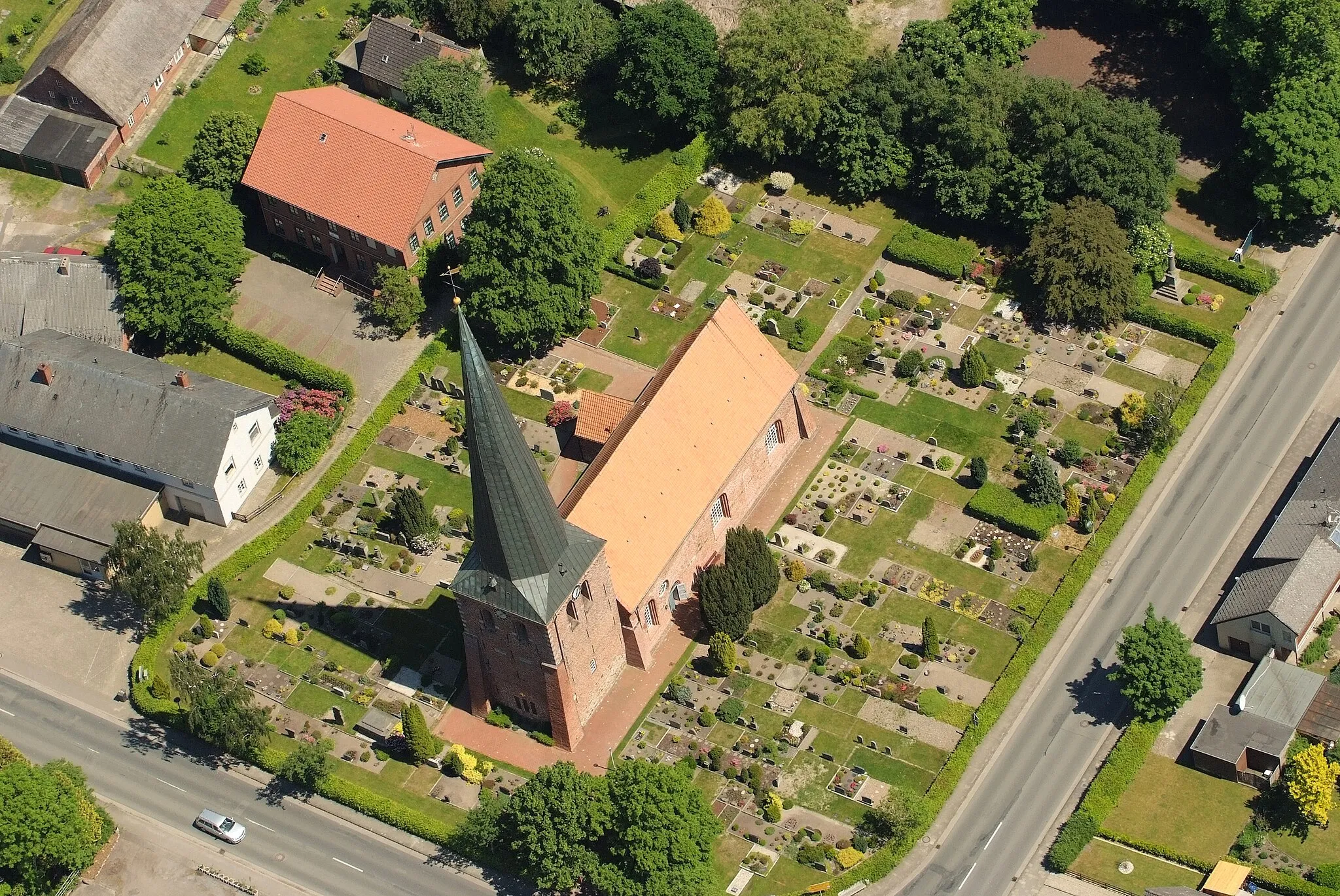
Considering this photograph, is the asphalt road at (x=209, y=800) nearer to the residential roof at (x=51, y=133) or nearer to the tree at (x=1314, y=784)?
the residential roof at (x=51, y=133)

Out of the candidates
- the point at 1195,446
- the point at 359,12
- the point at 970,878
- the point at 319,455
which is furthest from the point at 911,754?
the point at 359,12

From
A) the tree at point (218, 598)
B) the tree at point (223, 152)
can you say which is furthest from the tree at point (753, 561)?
the tree at point (223, 152)

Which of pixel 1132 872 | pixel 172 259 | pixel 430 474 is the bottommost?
pixel 430 474

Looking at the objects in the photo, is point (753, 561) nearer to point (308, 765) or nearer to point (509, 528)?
point (509, 528)

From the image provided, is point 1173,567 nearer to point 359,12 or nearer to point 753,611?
point 753,611

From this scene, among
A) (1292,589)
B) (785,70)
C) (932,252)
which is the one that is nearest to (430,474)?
(932,252)

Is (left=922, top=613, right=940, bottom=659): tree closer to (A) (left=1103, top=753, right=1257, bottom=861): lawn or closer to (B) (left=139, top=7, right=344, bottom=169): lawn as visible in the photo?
(A) (left=1103, top=753, right=1257, bottom=861): lawn

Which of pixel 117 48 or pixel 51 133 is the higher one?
pixel 117 48

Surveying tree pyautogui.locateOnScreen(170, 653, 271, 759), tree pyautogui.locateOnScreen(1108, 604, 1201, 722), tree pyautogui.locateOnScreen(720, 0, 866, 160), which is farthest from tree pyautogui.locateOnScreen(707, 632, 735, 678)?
tree pyautogui.locateOnScreen(720, 0, 866, 160)
